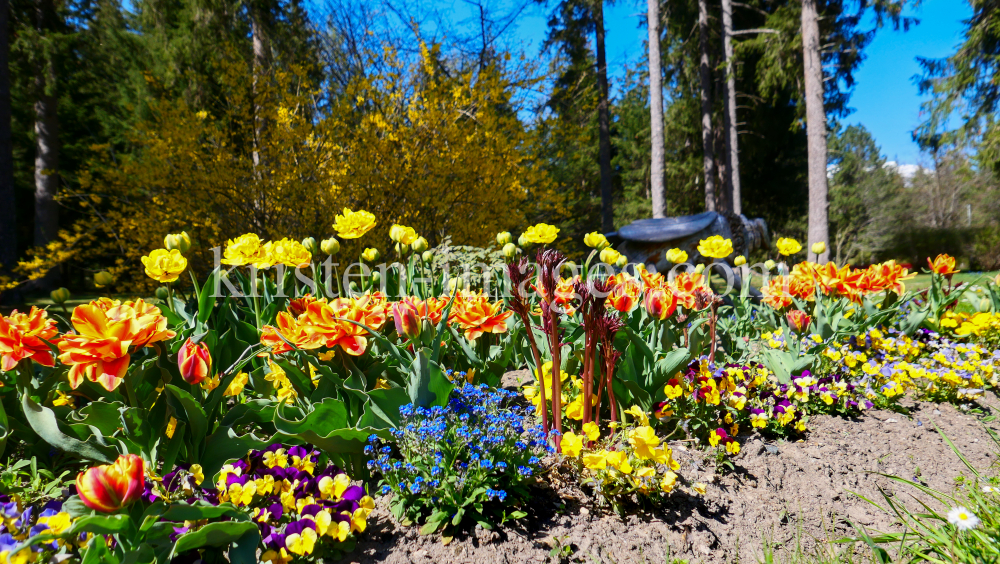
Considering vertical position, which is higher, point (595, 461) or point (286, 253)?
point (286, 253)

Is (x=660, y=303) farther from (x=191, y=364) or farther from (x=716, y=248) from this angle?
(x=191, y=364)

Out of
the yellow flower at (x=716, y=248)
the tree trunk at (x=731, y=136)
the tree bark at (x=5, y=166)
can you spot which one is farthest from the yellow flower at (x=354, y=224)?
the tree trunk at (x=731, y=136)

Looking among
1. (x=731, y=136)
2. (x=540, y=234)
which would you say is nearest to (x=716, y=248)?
(x=540, y=234)

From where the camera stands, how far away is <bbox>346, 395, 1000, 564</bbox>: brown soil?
1414 millimetres

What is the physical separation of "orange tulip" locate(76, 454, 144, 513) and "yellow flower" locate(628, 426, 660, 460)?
1.22m

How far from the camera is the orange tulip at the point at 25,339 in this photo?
1.31 metres

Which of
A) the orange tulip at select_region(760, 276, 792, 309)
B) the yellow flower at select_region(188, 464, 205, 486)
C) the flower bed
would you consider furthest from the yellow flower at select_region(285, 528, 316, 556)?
the orange tulip at select_region(760, 276, 792, 309)

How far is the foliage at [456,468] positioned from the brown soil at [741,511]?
0.19 ft

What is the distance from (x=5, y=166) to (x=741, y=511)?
10041 millimetres

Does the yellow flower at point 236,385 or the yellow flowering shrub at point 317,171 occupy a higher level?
the yellow flowering shrub at point 317,171

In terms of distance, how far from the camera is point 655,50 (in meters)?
9.39

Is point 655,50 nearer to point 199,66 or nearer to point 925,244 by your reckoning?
point 199,66

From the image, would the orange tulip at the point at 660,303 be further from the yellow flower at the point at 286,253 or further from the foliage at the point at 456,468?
the yellow flower at the point at 286,253

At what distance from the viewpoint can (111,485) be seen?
961 mm
